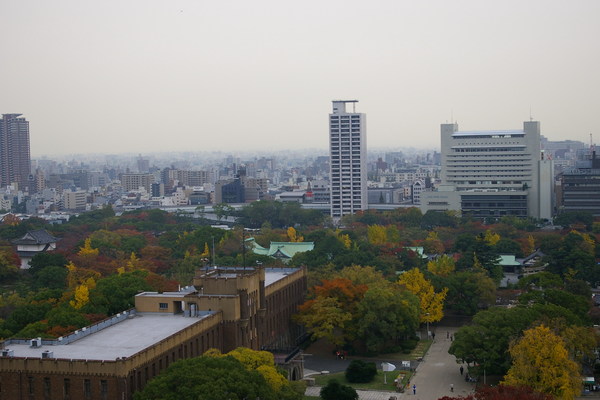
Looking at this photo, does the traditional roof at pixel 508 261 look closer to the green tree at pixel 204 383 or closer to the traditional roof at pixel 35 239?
the traditional roof at pixel 35 239

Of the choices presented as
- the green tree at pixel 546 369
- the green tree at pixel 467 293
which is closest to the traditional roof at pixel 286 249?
the green tree at pixel 467 293

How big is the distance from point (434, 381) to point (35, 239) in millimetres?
48856

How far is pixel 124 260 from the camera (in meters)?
75.9

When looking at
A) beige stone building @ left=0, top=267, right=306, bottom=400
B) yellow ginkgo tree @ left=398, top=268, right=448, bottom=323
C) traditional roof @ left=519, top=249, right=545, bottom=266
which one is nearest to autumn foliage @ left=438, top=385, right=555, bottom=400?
beige stone building @ left=0, top=267, right=306, bottom=400

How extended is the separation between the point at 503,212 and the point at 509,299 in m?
60.4

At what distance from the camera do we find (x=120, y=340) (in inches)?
1465

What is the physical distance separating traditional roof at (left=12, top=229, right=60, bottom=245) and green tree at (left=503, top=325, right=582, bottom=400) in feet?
181

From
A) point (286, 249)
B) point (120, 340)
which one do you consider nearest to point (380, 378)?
point (120, 340)

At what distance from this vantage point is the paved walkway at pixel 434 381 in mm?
41656

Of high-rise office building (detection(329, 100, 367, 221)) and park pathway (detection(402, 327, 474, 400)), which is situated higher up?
high-rise office building (detection(329, 100, 367, 221))

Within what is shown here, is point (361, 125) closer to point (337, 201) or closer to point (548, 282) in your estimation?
point (337, 201)

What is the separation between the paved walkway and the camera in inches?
1640

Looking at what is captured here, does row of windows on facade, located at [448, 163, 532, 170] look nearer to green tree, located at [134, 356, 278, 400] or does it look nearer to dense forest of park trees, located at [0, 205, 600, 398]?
dense forest of park trees, located at [0, 205, 600, 398]

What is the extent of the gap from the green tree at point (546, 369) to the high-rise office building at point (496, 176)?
8086 cm
